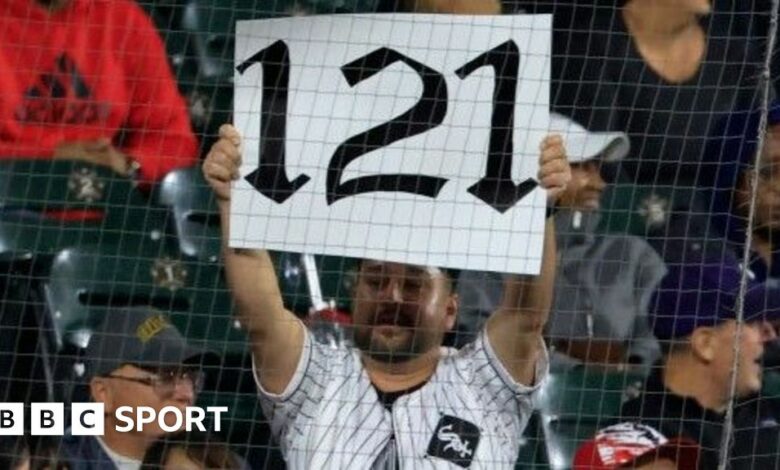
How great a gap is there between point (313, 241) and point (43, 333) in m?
0.77

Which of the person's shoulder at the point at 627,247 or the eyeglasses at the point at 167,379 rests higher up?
the person's shoulder at the point at 627,247

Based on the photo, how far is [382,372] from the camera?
5.68 meters

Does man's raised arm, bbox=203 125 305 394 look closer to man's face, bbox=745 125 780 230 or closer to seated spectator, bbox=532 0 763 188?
seated spectator, bbox=532 0 763 188

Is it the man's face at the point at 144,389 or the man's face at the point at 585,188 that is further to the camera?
the man's face at the point at 585,188

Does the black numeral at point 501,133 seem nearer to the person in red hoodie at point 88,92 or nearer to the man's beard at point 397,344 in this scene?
the man's beard at point 397,344

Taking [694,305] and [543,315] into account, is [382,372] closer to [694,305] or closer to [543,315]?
[543,315]

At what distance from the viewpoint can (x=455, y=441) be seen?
556 cm

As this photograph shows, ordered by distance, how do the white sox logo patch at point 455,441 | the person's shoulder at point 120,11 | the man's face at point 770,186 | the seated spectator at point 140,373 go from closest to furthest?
the white sox logo patch at point 455,441 → the seated spectator at point 140,373 → the man's face at point 770,186 → the person's shoulder at point 120,11

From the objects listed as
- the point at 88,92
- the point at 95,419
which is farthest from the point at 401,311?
the point at 88,92

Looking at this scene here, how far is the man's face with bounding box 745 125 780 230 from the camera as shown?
5.86 m

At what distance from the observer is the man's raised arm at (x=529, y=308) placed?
558 cm

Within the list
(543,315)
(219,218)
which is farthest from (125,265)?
(543,315)

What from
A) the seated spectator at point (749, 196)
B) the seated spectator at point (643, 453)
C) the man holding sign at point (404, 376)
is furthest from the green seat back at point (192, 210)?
the seated spectator at point (749, 196)

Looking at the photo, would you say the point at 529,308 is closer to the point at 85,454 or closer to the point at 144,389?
the point at 144,389
